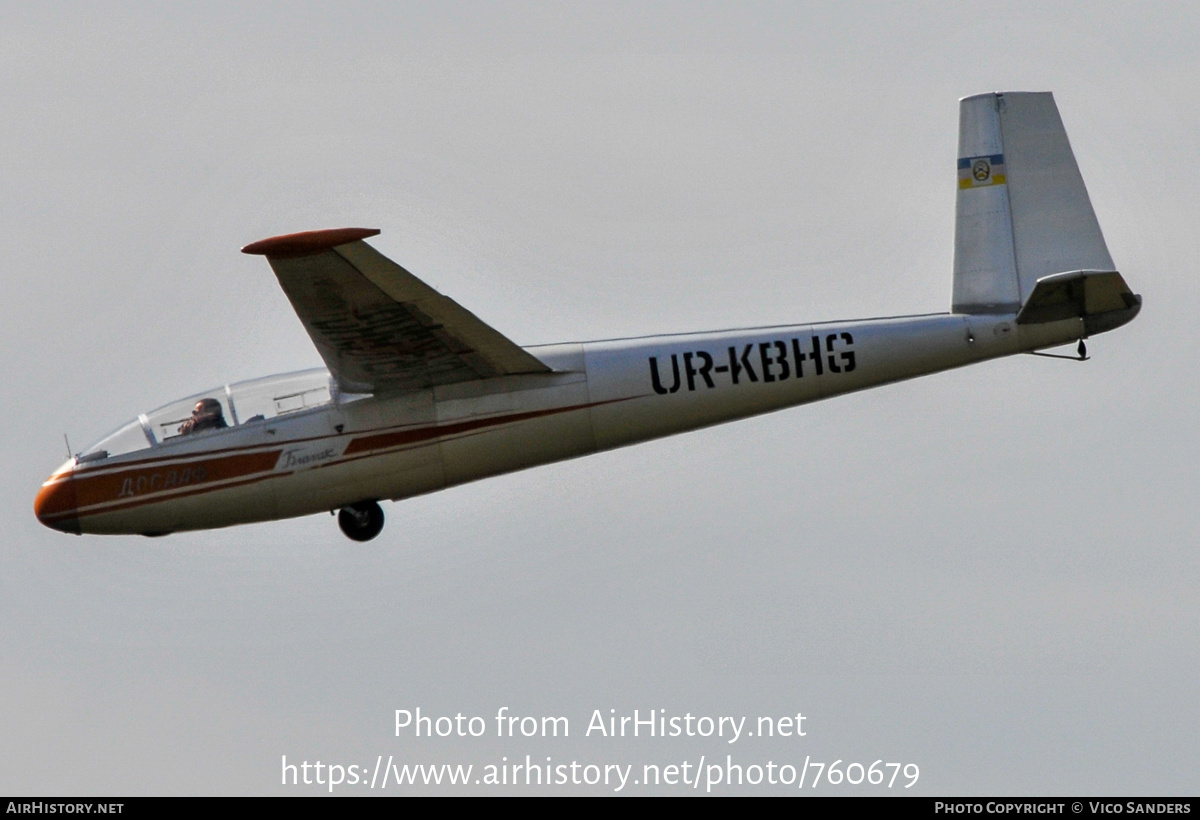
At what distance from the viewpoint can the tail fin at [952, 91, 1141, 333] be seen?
22.1 meters

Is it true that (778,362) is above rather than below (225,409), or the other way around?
below

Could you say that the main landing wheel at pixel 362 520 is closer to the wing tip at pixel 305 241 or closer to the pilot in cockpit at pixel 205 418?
the pilot in cockpit at pixel 205 418

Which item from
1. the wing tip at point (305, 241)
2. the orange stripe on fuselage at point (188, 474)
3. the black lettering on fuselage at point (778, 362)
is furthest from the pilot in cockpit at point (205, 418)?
the black lettering on fuselage at point (778, 362)

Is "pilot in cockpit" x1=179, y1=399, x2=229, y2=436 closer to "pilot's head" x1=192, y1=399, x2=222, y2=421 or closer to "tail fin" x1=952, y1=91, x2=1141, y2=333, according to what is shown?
"pilot's head" x1=192, y1=399, x2=222, y2=421

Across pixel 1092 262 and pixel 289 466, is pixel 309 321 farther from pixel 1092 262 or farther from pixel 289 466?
pixel 1092 262

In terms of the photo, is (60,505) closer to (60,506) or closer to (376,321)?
(60,506)

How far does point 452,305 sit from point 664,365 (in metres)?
2.49

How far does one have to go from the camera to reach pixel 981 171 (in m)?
22.5

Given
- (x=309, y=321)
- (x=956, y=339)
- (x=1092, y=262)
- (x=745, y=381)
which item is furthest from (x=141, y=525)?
(x=1092, y=262)

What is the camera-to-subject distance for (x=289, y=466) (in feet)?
73.1

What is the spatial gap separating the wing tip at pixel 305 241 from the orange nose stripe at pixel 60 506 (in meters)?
4.95

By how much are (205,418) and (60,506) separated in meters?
1.97

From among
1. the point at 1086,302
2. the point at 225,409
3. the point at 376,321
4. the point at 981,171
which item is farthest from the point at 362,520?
the point at 1086,302

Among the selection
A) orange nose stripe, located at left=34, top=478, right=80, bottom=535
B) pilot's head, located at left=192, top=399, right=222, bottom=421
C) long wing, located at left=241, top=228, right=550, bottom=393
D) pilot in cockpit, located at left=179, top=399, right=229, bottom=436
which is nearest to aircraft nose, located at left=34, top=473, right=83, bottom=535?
orange nose stripe, located at left=34, top=478, right=80, bottom=535
